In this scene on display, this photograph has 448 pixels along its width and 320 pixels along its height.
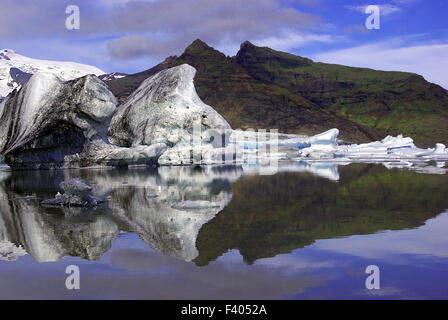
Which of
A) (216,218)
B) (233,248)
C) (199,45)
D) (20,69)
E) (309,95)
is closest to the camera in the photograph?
(233,248)

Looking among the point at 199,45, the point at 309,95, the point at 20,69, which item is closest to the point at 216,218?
the point at 199,45

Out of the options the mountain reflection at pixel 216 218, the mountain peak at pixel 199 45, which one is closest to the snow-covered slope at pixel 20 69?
the mountain peak at pixel 199 45

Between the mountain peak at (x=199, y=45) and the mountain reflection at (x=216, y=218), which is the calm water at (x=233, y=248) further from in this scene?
the mountain peak at (x=199, y=45)

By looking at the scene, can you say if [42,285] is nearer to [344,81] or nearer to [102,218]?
[102,218]

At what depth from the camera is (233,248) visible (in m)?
3.66

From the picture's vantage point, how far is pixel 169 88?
18.5m

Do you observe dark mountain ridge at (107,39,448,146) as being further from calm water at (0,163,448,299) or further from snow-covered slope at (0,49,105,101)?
calm water at (0,163,448,299)

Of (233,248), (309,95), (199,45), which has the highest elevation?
(199,45)

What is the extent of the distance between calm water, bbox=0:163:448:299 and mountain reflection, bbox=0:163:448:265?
14 mm

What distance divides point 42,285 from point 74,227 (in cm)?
185

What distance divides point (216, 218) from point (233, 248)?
1.46m

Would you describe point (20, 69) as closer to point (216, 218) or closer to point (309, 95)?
point (309, 95)

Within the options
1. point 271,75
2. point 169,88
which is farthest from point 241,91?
point 169,88

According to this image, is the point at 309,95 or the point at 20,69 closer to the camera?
the point at 309,95
